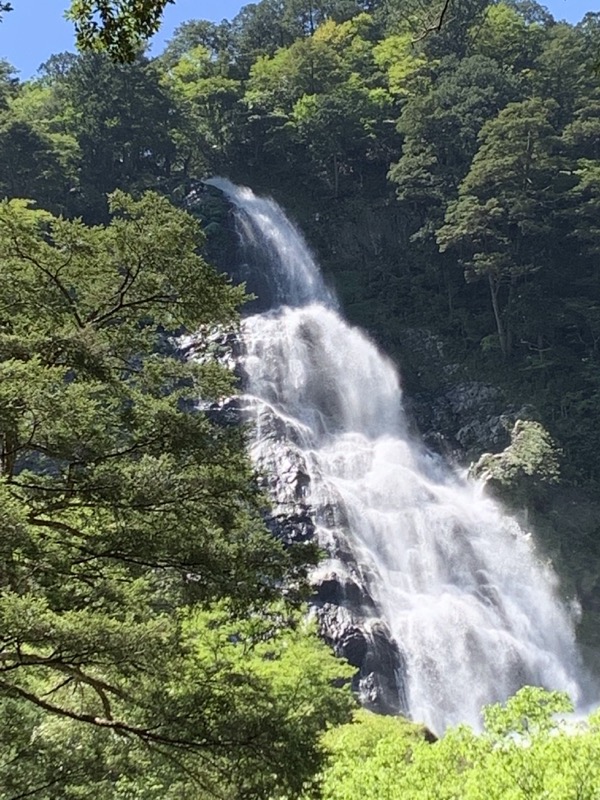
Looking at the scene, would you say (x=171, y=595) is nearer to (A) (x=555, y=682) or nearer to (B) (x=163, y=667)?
(B) (x=163, y=667)

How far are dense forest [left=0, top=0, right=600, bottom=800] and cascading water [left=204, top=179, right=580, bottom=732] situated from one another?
1480 mm

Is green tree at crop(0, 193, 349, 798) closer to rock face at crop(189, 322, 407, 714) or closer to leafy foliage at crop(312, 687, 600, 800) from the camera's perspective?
leafy foliage at crop(312, 687, 600, 800)

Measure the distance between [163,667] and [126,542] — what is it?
98 centimetres

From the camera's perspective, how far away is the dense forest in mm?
5625

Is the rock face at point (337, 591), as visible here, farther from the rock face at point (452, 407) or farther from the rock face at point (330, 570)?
the rock face at point (452, 407)

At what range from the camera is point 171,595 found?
246 inches

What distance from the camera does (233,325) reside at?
7750 millimetres

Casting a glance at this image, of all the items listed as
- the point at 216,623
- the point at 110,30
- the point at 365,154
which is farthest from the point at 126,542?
the point at 365,154

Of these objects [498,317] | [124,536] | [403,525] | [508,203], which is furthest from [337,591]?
[508,203]

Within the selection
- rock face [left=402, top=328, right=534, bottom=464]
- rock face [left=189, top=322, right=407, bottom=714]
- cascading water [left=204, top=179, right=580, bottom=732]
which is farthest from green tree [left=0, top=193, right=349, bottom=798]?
rock face [left=402, top=328, right=534, bottom=464]

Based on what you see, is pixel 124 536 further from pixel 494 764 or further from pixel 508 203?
pixel 508 203

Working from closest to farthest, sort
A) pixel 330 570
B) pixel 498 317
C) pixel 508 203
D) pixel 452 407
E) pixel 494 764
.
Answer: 1. pixel 494 764
2. pixel 330 570
3. pixel 452 407
4. pixel 508 203
5. pixel 498 317

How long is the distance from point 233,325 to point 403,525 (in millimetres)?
14950

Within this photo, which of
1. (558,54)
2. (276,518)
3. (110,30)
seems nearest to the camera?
(110,30)
